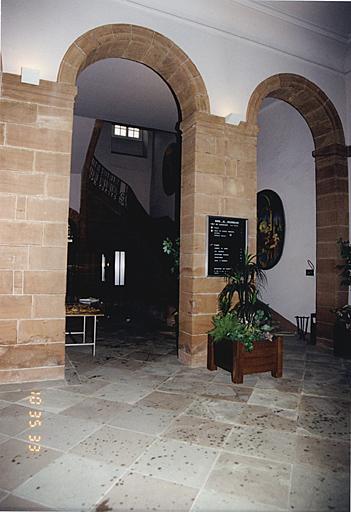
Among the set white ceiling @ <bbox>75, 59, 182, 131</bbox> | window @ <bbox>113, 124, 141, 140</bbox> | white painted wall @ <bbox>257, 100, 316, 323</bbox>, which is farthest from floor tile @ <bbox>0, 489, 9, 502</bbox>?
window @ <bbox>113, 124, 141, 140</bbox>

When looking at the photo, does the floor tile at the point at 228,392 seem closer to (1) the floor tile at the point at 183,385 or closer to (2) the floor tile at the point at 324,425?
(1) the floor tile at the point at 183,385

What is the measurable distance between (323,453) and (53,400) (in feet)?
Answer: 7.87

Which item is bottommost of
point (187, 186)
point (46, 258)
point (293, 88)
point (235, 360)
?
point (235, 360)

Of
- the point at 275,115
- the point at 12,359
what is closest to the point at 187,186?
the point at 12,359

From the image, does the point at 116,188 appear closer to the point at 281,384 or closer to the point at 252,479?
the point at 281,384

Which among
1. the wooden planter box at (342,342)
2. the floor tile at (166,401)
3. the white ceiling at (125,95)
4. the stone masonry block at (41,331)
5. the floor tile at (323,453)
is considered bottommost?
the floor tile at (323,453)

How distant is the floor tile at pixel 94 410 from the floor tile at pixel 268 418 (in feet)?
3.73

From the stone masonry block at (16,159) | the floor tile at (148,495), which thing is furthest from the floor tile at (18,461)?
the stone masonry block at (16,159)

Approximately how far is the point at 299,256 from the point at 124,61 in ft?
15.7

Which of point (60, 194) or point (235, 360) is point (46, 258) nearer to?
point (60, 194)

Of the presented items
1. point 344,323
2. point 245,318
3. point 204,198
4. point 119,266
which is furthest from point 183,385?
point 119,266

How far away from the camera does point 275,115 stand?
796cm

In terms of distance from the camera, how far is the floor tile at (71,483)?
77.5 inches

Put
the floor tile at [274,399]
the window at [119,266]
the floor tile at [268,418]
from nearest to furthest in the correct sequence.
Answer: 1. the floor tile at [268,418]
2. the floor tile at [274,399]
3. the window at [119,266]
